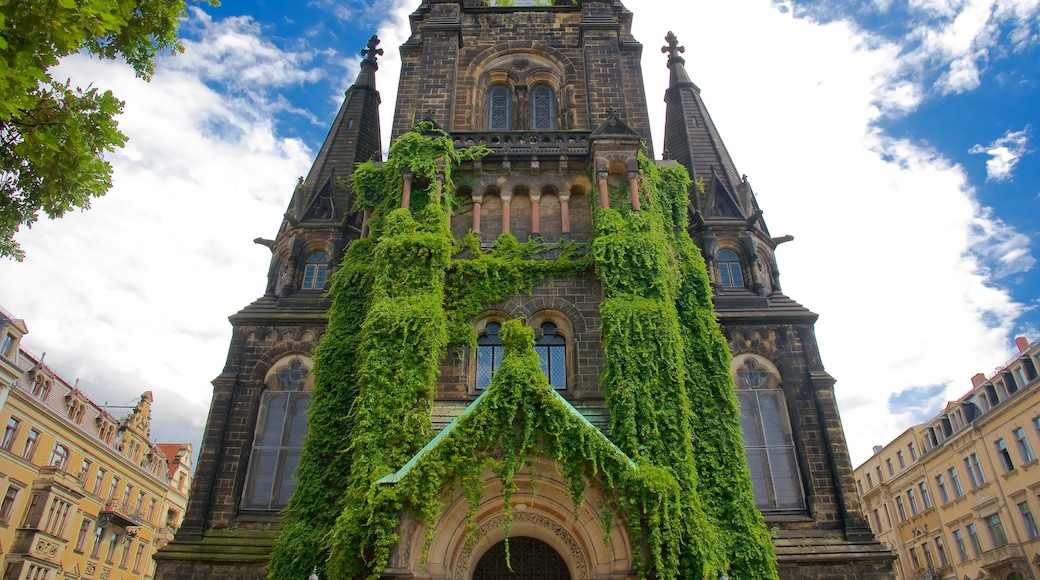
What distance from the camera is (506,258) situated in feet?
60.6

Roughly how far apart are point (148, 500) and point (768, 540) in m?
47.2

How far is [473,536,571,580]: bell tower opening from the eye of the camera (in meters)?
15.1

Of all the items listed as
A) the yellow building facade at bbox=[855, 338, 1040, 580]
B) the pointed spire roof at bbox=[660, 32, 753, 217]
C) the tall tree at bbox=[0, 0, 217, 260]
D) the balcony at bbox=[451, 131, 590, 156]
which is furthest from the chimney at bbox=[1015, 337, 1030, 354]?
the tall tree at bbox=[0, 0, 217, 260]

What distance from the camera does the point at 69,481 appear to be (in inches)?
1522

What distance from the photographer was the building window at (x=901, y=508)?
48500 mm

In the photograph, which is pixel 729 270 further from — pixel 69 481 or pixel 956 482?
pixel 69 481

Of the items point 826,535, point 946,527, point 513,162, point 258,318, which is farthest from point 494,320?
point 946,527

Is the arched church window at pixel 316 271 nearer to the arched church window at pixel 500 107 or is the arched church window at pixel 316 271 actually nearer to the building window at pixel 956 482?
the arched church window at pixel 500 107

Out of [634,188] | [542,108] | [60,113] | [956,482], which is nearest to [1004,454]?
[956,482]

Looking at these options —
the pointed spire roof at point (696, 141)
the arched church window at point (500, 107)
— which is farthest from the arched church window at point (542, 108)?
the pointed spire roof at point (696, 141)

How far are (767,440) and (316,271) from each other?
47.7 feet

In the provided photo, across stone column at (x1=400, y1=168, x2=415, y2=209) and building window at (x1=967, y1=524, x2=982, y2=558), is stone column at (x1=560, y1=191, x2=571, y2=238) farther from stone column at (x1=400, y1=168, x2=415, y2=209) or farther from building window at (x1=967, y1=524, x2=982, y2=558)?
building window at (x1=967, y1=524, x2=982, y2=558)

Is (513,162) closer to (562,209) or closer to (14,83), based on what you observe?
(562,209)

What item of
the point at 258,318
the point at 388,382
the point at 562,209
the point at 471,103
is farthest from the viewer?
the point at 471,103
